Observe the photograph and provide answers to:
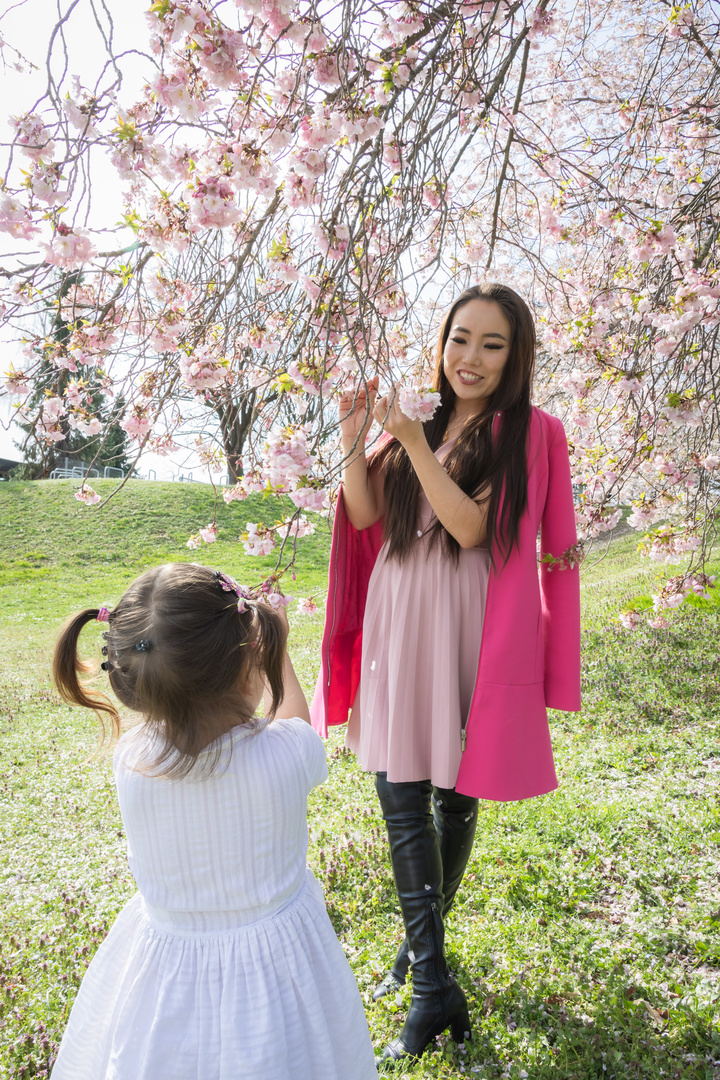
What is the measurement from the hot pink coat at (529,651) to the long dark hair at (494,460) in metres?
0.04

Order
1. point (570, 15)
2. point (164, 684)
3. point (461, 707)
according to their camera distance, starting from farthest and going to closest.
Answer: point (570, 15) < point (461, 707) < point (164, 684)

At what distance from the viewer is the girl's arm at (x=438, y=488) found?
1593 millimetres

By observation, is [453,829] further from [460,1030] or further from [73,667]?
[73,667]

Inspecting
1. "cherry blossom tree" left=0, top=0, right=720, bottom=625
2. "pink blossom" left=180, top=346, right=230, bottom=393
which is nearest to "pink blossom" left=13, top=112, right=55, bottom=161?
"cherry blossom tree" left=0, top=0, right=720, bottom=625

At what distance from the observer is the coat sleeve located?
177cm

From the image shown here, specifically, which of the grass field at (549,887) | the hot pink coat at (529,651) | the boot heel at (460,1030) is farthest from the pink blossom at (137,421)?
the boot heel at (460,1030)

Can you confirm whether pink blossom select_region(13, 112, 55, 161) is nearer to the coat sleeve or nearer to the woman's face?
the woman's face

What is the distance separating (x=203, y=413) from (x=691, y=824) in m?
2.46

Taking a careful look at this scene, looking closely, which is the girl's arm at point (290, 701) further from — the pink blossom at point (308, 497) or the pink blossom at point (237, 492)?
the pink blossom at point (237, 492)

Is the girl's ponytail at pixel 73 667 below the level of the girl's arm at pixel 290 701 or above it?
above

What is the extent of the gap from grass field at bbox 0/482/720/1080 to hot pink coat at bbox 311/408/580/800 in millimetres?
661

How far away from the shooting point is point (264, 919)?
1.21 metres

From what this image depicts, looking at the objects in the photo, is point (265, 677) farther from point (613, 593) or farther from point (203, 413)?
point (613, 593)

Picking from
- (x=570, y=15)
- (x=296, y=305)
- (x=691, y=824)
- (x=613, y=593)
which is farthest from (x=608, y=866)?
(x=613, y=593)
